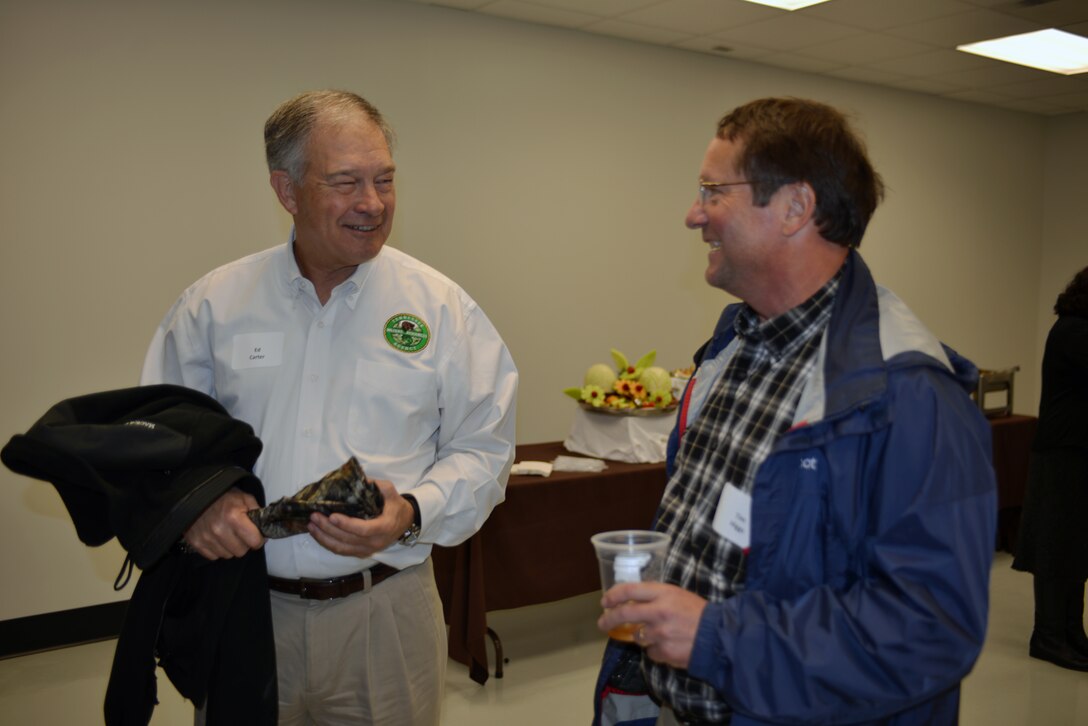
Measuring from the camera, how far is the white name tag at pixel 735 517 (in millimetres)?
1314

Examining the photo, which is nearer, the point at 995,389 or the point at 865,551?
the point at 865,551

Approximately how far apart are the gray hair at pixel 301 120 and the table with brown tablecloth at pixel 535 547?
7.04 ft

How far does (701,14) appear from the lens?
5.47m

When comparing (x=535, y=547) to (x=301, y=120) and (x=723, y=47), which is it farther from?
(x=723, y=47)

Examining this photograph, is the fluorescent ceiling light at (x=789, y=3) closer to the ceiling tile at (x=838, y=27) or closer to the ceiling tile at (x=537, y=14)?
the ceiling tile at (x=838, y=27)

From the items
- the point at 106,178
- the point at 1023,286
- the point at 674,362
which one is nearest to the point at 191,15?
the point at 106,178

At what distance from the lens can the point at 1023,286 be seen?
30.3ft

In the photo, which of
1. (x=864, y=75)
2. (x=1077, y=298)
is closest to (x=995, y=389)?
(x=1077, y=298)

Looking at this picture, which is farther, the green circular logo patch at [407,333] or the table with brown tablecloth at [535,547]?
the table with brown tablecloth at [535,547]

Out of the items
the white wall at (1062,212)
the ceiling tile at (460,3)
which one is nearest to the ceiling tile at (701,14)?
the ceiling tile at (460,3)

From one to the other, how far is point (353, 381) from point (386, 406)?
0.27 ft

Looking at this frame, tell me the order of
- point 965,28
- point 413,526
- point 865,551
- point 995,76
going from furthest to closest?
1. point 995,76
2. point 965,28
3. point 413,526
4. point 865,551

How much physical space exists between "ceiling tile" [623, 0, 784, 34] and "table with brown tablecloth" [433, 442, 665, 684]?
2787 mm

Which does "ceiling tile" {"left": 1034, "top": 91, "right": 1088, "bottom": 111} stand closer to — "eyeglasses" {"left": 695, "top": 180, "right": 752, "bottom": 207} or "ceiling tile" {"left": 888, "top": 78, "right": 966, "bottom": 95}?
"ceiling tile" {"left": 888, "top": 78, "right": 966, "bottom": 95}
